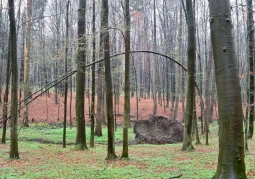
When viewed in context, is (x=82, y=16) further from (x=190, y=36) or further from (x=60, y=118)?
(x=60, y=118)

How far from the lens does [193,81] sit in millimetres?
10695

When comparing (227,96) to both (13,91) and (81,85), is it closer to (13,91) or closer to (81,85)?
(13,91)

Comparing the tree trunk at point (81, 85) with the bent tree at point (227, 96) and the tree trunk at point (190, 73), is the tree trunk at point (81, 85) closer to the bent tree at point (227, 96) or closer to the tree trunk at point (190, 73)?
the tree trunk at point (190, 73)

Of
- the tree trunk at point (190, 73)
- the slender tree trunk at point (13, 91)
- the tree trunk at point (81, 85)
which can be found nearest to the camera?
the slender tree trunk at point (13, 91)

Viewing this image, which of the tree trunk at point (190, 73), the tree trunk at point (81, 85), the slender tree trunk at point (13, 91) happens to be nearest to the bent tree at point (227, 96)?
the tree trunk at point (190, 73)

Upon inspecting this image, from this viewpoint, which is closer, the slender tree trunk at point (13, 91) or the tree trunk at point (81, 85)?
the slender tree trunk at point (13, 91)

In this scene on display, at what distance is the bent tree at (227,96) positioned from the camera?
12.4 ft

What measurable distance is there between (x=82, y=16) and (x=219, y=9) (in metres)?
8.78

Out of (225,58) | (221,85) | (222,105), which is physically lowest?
(222,105)

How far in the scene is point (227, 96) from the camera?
3846 millimetres

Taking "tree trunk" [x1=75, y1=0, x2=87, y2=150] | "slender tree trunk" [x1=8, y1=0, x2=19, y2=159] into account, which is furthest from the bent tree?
"tree trunk" [x1=75, y1=0, x2=87, y2=150]

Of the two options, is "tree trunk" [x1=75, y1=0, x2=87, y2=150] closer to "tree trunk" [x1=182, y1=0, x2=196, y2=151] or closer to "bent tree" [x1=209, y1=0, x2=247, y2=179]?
"tree trunk" [x1=182, y1=0, x2=196, y2=151]

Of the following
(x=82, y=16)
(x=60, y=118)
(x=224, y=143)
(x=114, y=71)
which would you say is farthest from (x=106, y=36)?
(x=60, y=118)

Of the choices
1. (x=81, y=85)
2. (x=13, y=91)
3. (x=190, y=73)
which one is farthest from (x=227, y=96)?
(x=81, y=85)
